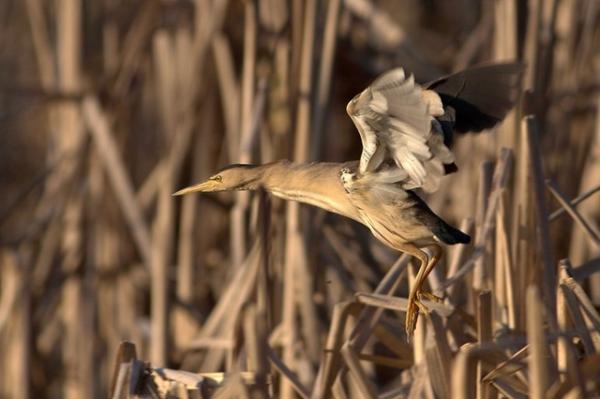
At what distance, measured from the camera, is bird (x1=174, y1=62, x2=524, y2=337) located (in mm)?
1646

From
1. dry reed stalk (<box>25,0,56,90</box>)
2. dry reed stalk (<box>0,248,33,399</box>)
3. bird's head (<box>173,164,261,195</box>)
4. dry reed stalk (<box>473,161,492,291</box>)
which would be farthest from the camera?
dry reed stalk (<box>25,0,56,90</box>)

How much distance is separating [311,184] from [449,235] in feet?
1.03

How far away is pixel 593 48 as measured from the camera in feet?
10.2

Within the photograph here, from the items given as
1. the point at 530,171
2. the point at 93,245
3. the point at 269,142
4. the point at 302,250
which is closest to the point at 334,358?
the point at 530,171

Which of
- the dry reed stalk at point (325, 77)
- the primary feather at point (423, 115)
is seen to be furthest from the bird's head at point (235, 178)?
the dry reed stalk at point (325, 77)

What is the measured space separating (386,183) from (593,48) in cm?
148

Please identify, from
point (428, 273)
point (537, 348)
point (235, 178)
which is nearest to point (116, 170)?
point (235, 178)

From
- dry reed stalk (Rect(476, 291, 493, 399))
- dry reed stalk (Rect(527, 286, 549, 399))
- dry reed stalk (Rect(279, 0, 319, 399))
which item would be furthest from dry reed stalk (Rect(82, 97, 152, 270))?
dry reed stalk (Rect(527, 286, 549, 399))

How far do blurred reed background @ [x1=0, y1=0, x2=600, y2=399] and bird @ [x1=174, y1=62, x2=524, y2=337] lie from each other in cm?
8

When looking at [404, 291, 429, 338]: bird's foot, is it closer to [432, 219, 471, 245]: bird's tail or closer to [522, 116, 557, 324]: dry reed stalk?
[432, 219, 471, 245]: bird's tail

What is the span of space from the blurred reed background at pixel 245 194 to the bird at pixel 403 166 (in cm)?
8

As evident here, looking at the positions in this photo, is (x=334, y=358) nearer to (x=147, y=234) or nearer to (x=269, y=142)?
(x=269, y=142)

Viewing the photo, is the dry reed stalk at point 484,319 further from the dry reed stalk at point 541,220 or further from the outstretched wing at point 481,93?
the outstretched wing at point 481,93

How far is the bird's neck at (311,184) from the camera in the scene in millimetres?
1959
